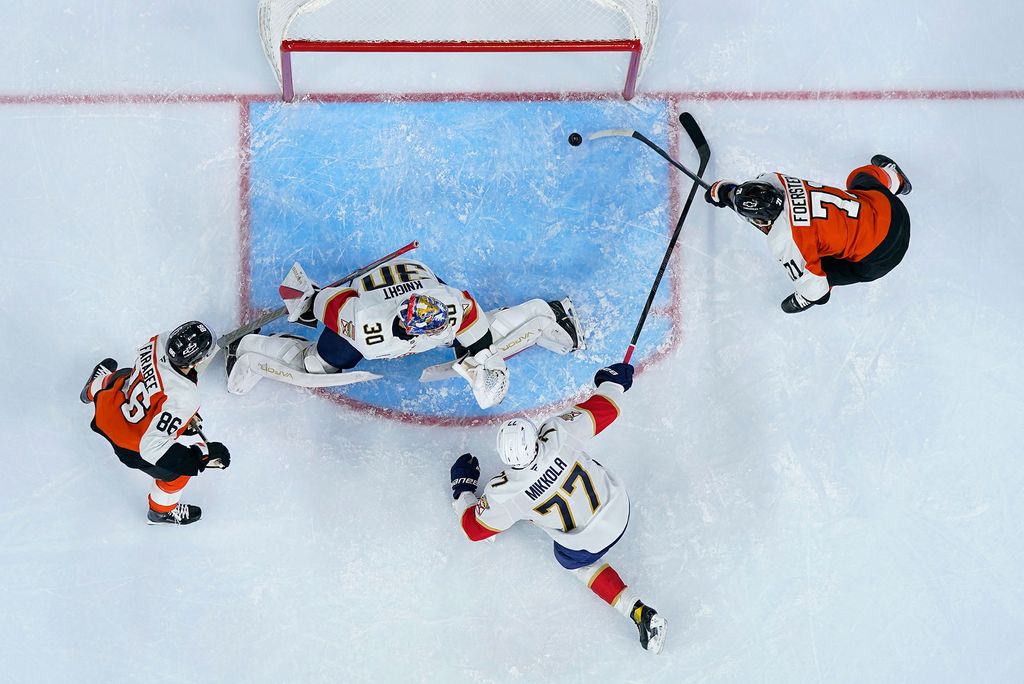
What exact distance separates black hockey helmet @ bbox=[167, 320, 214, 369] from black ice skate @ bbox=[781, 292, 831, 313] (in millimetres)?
2492

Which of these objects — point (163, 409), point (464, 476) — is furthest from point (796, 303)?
point (163, 409)

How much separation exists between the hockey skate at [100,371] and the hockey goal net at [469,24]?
1.45 meters

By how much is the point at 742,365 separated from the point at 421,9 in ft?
7.51

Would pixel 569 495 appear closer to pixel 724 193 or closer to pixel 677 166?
pixel 724 193

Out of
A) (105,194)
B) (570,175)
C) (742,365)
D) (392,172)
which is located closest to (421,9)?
(392,172)

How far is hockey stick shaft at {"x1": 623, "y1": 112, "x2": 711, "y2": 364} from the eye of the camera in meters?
3.97

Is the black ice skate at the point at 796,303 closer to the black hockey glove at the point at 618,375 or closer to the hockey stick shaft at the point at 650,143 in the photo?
the hockey stick shaft at the point at 650,143

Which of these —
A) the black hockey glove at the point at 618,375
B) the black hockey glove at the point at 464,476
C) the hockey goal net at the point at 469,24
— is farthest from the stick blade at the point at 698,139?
the black hockey glove at the point at 464,476

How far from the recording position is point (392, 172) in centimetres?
419

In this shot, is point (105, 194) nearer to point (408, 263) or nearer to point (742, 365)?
point (408, 263)

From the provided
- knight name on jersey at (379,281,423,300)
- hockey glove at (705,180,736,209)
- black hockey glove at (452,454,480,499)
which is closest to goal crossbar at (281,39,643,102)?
hockey glove at (705,180,736,209)

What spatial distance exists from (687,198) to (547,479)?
159 cm

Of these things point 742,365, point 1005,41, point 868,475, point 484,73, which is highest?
point 1005,41

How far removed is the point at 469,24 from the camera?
14.1 ft
